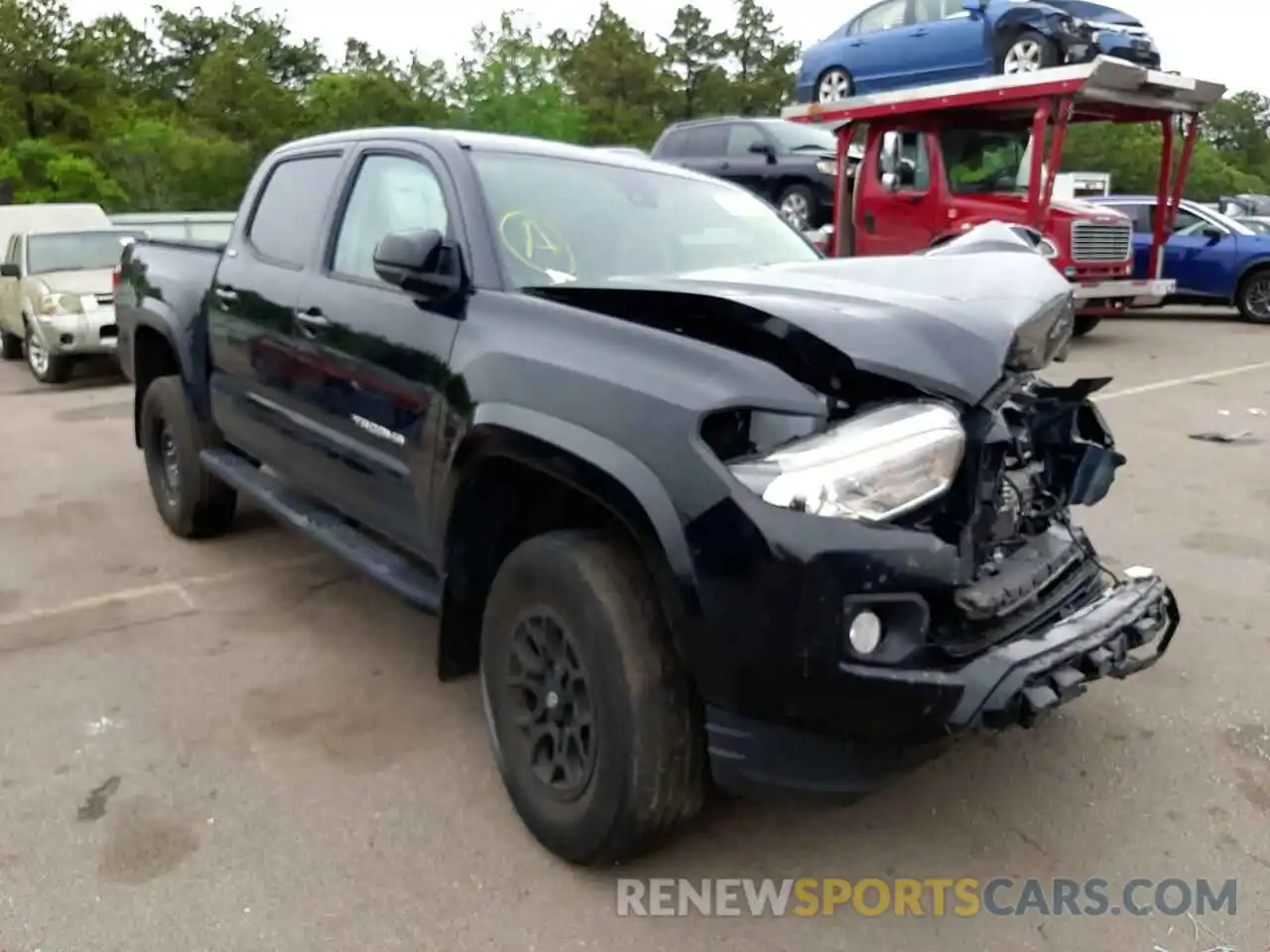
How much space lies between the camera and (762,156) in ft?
49.5

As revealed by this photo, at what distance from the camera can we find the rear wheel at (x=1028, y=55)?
40.1 feet

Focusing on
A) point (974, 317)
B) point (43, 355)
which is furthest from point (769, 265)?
point (43, 355)

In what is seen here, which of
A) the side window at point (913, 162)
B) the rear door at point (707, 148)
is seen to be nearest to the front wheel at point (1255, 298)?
the side window at point (913, 162)

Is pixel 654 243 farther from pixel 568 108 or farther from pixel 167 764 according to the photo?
pixel 568 108

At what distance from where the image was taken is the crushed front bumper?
2377mm

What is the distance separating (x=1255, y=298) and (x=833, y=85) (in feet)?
20.4

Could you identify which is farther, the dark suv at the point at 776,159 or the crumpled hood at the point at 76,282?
the dark suv at the point at 776,159

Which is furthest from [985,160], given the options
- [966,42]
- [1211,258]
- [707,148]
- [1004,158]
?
[707,148]

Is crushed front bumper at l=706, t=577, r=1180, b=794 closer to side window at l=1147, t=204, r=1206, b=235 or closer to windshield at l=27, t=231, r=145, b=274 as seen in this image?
windshield at l=27, t=231, r=145, b=274

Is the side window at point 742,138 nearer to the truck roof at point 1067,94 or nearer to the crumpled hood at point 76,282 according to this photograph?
the truck roof at point 1067,94

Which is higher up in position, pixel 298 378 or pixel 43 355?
pixel 298 378

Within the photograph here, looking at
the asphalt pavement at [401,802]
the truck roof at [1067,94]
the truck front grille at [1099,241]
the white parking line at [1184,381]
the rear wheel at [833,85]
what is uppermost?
the rear wheel at [833,85]

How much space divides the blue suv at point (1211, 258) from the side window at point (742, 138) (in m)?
4.39

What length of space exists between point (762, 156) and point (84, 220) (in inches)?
347
